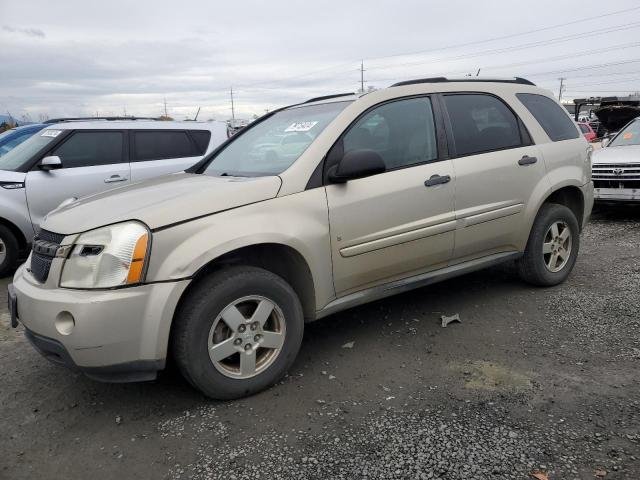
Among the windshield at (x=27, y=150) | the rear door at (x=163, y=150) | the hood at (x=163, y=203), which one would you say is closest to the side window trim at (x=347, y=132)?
the hood at (x=163, y=203)

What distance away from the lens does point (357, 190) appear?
10.8 ft

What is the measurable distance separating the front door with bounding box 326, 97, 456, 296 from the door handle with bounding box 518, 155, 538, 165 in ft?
2.63

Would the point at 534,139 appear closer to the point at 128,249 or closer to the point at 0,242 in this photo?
the point at 128,249

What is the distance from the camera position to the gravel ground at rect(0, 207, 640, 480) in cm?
240

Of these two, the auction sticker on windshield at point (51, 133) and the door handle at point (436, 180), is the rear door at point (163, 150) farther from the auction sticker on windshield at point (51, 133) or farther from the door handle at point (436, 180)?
the door handle at point (436, 180)

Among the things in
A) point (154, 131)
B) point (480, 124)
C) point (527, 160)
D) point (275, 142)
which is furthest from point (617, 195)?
point (154, 131)

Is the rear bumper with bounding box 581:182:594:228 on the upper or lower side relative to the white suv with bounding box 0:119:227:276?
lower

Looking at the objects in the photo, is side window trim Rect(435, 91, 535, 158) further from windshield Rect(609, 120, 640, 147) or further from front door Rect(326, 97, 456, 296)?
windshield Rect(609, 120, 640, 147)

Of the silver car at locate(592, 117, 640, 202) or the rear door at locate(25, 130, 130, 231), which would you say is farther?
the silver car at locate(592, 117, 640, 202)

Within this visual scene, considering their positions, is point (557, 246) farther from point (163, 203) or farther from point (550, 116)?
point (163, 203)

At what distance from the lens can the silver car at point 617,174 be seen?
7.40 meters

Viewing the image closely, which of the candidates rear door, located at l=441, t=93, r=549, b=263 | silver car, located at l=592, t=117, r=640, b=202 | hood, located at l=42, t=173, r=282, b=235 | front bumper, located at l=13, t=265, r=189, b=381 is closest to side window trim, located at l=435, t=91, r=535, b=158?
rear door, located at l=441, t=93, r=549, b=263

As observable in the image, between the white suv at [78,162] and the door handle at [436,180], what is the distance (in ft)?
11.6

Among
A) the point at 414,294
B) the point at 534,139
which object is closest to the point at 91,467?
the point at 414,294
